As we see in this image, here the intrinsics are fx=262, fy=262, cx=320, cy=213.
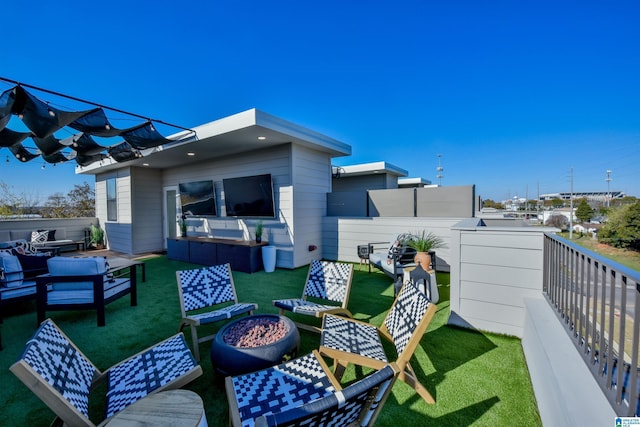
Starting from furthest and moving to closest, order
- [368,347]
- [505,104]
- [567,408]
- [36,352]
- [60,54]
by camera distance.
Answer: [505,104], [60,54], [368,347], [36,352], [567,408]

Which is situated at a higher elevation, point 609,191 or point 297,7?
point 297,7

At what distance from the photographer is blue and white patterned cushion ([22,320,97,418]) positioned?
1.34 metres

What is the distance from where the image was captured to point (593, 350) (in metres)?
1.41

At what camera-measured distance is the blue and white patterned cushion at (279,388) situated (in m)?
1.48

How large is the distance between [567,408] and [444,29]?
26.0 ft

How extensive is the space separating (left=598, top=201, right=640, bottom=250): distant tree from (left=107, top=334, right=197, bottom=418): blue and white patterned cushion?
2675cm

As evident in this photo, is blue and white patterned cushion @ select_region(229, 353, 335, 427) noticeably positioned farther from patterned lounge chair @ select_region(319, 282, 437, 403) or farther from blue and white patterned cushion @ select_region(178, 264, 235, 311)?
blue and white patterned cushion @ select_region(178, 264, 235, 311)

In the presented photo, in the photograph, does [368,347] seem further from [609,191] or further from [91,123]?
[609,191]

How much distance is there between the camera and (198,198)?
7.93 m

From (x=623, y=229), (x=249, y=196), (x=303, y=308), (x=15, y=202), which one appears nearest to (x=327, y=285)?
(x=303, y=308)

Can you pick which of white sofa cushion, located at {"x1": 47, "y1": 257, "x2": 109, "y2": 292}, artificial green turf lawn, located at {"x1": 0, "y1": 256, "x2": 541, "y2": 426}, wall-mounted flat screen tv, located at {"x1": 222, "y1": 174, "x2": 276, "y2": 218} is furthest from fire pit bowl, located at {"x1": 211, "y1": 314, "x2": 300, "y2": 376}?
wall-mounted flat screen tv, located at {"x1": 222, "y1": 174, "x2": 276, "y2": 218}

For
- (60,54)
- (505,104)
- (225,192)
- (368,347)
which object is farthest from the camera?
(505,104)

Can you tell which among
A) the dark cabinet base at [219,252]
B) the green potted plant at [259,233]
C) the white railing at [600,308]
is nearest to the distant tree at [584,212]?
the white railing at [600,308]

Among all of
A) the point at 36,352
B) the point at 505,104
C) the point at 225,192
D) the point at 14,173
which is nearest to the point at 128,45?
the point at 225,192
